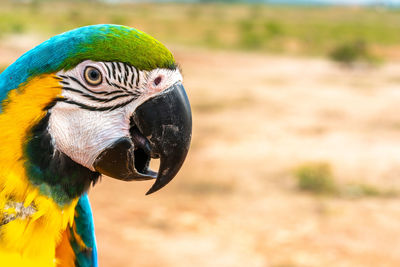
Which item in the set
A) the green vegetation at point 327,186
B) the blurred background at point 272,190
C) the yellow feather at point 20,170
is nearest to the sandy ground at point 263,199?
the blurred background at point 272,190

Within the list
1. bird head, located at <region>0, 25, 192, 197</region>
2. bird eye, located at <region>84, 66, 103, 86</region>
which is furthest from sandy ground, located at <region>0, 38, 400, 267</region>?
bird eye, located at <region>84, 66, 103, 86</region>

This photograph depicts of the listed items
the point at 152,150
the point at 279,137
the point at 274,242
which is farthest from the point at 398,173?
the point at 152,150

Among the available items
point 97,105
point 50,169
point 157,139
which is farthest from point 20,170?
point 157,139

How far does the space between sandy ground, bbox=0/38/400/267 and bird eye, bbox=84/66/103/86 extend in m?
3.23

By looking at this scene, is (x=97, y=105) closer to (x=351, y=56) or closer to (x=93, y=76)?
(x=93, y=76)

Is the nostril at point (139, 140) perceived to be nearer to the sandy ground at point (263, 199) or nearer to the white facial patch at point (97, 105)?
the white facial patch at point (97, 105)

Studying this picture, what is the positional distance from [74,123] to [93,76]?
8.0 inches

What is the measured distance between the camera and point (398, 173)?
767cm

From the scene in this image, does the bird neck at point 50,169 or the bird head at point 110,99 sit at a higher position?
the bird head at point 110,99

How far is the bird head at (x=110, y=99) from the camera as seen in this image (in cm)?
179

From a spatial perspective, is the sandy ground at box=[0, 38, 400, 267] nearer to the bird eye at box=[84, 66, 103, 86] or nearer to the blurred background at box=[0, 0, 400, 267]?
the blurred background at box=[0, 0, 400, 267]

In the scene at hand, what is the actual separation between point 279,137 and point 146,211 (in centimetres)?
446

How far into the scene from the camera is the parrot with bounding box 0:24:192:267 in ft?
5.81

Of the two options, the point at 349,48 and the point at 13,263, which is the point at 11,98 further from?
the point at 349,48
